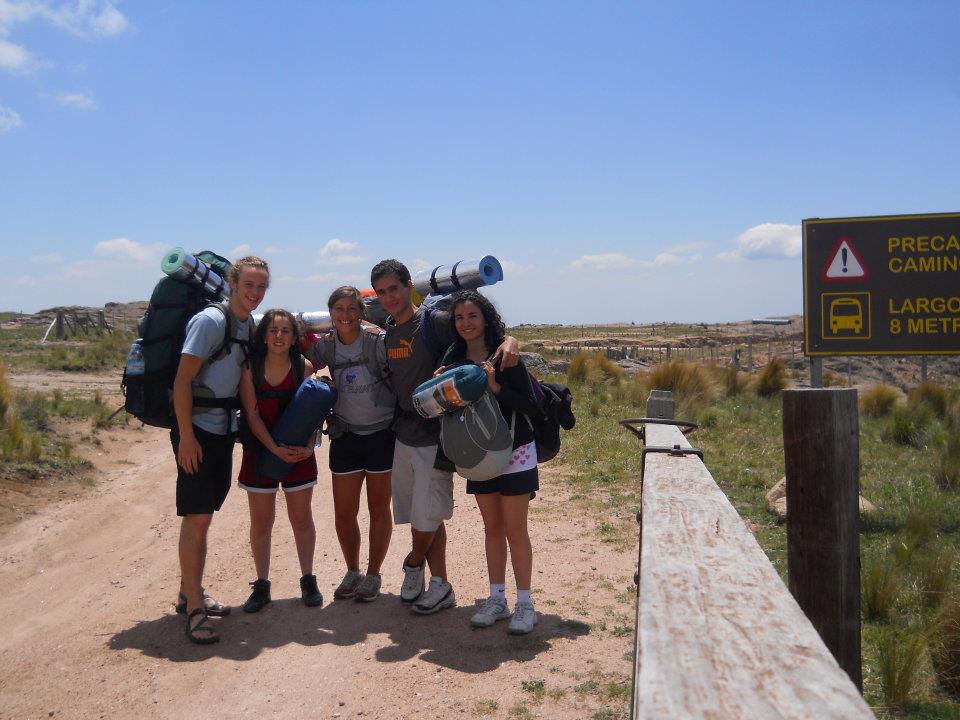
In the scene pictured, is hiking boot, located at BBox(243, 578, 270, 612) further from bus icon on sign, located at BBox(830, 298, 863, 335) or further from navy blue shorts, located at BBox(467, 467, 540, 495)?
bus icon on sign, located at BBox(830, 298, 863, 335)

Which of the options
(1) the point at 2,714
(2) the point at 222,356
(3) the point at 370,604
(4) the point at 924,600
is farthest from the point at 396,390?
(4) the point at 924,600

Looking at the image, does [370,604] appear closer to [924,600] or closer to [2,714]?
[2,714]

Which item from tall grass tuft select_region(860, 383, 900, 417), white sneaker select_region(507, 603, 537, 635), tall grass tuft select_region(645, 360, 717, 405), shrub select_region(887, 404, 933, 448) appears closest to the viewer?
white sneaker select_region(507, 603, 537, 635)

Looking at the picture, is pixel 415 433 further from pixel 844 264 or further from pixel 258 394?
pixel 844 264

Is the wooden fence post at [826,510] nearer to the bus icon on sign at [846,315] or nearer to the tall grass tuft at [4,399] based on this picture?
the bus icon on sign at [846,315]

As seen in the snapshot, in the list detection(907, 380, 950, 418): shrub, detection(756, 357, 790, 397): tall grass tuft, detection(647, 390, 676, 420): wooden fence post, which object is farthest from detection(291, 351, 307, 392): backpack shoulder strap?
detection(756, 357, 790, 397): tall grass tuft

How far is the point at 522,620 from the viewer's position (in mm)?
4469

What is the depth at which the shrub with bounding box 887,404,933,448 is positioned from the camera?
407 inches

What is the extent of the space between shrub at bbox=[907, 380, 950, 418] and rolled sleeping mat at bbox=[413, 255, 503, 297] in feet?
31.6

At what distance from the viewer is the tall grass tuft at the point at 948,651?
12.6 feet

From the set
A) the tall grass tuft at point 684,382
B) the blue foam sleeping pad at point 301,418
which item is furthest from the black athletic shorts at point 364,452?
the tall grass tuft at point 684,382

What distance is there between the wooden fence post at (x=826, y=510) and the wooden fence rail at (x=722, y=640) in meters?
0.73

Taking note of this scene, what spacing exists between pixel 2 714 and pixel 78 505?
476 cm

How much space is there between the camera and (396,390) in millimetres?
4867
